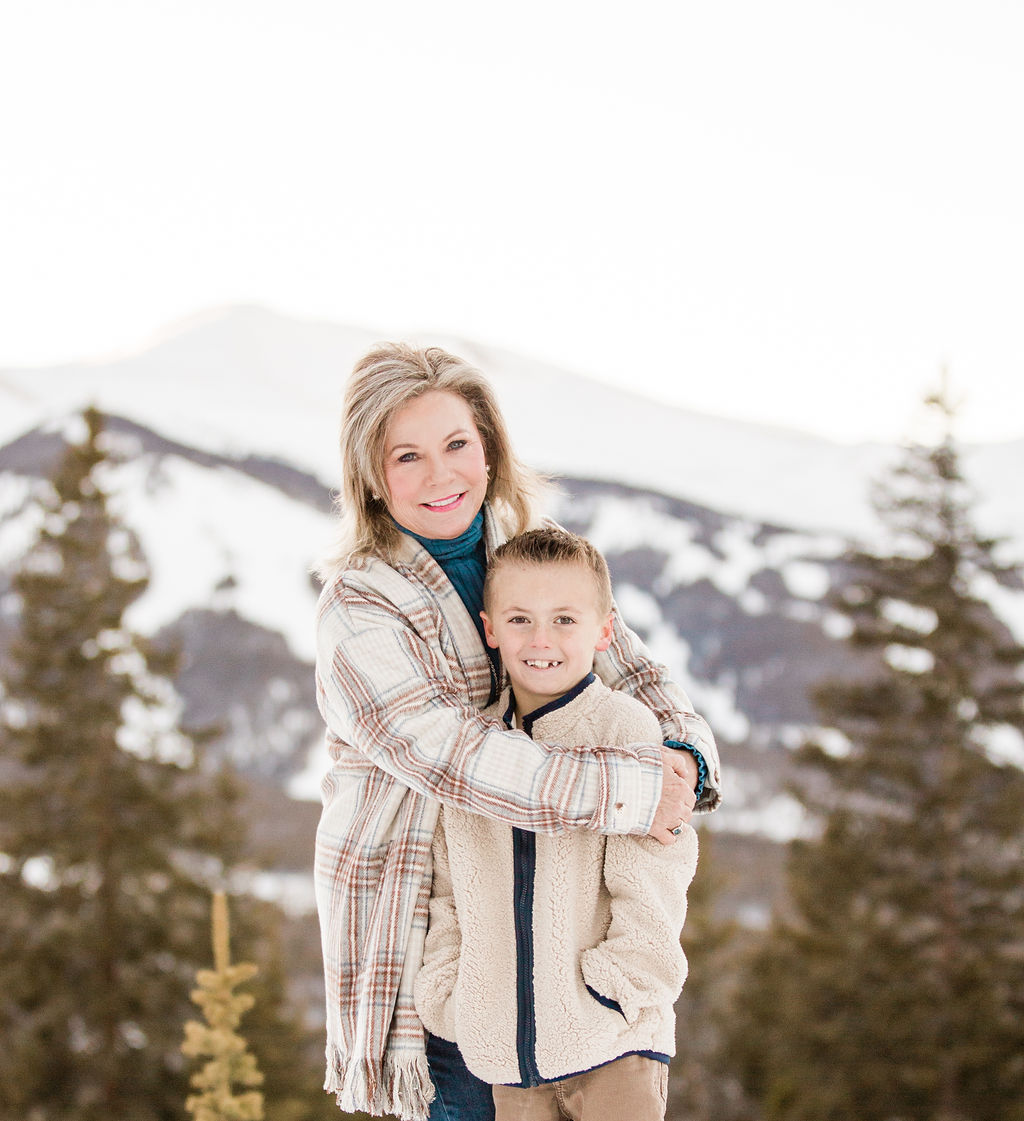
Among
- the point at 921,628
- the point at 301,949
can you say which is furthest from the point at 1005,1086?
the point at 301,949

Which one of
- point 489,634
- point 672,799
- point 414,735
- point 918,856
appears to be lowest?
point 918,856

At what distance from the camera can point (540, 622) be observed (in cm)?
218

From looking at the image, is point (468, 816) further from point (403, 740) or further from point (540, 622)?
point (540, 622)

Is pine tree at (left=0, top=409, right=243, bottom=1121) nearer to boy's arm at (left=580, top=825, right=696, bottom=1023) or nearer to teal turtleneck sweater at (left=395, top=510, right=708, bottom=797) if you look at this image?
teal turtleneck sweater at (left=395, top=510, right=708, bottom=797)

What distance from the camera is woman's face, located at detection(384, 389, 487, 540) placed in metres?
2.32

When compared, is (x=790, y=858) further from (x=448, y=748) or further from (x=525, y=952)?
(x=448, y=748)

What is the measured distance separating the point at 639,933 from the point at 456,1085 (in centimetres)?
49

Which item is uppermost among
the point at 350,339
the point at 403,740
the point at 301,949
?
the point at 350,339

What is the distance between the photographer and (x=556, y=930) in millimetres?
2035

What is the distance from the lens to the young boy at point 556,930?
2010 mm

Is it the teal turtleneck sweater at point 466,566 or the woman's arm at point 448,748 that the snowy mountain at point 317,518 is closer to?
the teal turtleneck sweater at point 466,566

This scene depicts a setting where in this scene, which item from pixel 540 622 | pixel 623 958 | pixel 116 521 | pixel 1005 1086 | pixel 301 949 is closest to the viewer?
pixel 623 958

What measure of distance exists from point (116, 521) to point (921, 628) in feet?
34.8

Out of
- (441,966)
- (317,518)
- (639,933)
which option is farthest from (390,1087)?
(317,518)
